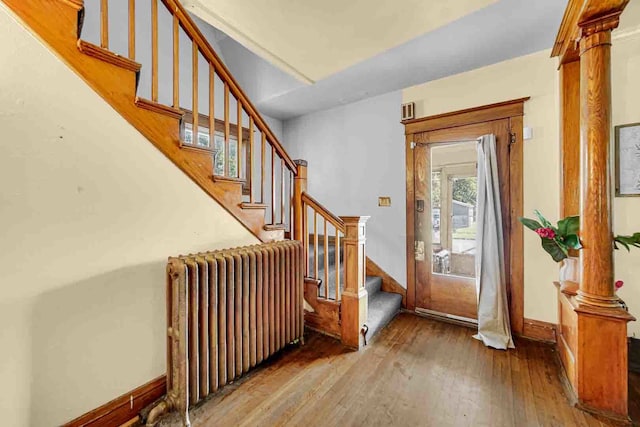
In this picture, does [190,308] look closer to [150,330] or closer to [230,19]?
[150,330]

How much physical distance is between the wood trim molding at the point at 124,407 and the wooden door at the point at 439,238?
2.60 metres

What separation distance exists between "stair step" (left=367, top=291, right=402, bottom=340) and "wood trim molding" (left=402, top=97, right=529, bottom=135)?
197 cm

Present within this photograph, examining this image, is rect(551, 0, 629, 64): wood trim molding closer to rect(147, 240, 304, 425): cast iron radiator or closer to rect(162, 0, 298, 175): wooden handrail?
rect(162, 0, 298, 175): wooden handrail

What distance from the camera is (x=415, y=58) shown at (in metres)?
2.62

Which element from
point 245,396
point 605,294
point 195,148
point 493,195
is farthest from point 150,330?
point 493,195

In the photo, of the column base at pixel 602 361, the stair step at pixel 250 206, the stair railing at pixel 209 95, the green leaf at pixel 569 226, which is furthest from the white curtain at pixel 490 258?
the stair step at pixel 250 206

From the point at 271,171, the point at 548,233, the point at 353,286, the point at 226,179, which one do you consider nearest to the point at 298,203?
the point at 271,171

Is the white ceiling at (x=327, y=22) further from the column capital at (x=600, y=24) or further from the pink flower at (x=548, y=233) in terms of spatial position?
the pink flower at (x=548, y=233)

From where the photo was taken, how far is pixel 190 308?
156cm

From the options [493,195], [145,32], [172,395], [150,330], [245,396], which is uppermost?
[145,32]

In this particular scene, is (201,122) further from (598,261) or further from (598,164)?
(598,261)

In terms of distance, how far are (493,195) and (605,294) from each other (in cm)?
116

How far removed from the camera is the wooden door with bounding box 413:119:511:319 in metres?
2.85

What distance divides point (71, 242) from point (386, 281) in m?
3.00
